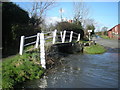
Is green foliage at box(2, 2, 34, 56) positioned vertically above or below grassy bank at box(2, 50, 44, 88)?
above

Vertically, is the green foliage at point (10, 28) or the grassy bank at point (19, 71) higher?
the green foliage at point (10, 28)

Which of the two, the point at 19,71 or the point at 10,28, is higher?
the point at 10,28

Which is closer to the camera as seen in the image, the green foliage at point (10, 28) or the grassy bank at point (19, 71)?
the grassy bank at point (19, 71)

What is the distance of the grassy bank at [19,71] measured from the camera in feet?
17.3

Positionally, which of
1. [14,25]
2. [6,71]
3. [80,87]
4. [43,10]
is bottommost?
[80,87]

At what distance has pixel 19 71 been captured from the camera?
6.19 meters

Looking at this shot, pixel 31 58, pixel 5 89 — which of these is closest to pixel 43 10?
pixel 31 58

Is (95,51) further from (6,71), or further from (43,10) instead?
(43,10)

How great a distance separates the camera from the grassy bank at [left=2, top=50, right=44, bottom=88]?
5.27 meters

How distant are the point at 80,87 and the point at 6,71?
2.85m

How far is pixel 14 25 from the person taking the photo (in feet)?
36.1

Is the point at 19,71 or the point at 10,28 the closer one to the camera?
the point at 19,71

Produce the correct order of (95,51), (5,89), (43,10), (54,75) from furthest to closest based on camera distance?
(43,10)
(95,51)
(54,75)
(5,89)

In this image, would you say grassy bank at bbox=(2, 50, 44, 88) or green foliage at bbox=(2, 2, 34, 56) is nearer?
grassy bank at bbox=(2, 50, 44, 88)
